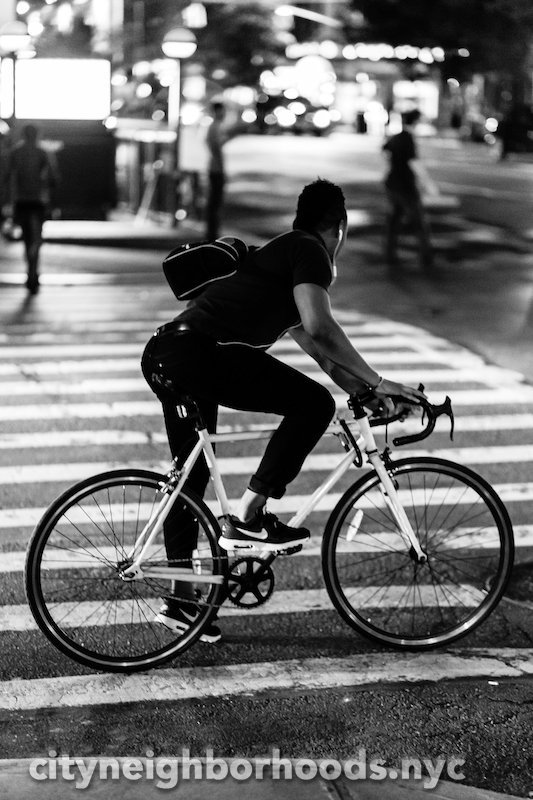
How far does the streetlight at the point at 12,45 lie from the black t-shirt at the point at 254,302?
17.4 m

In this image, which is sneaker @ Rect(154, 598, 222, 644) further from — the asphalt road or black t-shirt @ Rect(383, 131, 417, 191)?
black t-shirt @ Rect(383, 131, 417, 191)

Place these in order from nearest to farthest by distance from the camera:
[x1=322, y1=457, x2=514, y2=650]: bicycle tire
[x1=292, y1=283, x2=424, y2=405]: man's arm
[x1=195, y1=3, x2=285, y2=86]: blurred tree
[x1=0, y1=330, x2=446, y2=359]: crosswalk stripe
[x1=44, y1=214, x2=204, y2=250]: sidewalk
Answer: [x1=292, y1=283, x2=424, y2=405]: man's arm < [x1=322, y1=457, x2=514, y2=650]: bicycle tire < [x1=0, y1=330, x2=446, y2=359]: crosswalk stripe < [x1=44, y1=214, x2=204, y2=250]: sidewalk < [x1=195, y1=3, x2=285, y2=86]: blurred tree

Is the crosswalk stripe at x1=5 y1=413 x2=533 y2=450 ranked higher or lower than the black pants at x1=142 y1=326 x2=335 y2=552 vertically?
lower

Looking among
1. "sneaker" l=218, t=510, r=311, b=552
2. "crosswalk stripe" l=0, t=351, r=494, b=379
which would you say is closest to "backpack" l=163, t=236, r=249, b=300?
"sneaker" l=218, t=510, r=311, b=552

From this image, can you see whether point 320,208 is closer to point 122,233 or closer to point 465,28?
point 122,233

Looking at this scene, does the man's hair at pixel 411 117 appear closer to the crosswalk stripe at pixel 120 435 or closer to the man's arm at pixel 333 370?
the crosswalk stripe at pixel 120 435

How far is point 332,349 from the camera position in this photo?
4910mm

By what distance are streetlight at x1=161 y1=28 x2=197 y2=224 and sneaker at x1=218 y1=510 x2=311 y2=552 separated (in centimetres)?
1812

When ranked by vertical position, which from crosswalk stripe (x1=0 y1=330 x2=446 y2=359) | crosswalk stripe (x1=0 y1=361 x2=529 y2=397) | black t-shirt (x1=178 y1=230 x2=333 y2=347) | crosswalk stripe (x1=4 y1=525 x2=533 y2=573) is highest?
black t-shirt (x1=178 y1=230 x2=333 y2=347)

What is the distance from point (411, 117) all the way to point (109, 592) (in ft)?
43.5

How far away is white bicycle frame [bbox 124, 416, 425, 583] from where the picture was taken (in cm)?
498

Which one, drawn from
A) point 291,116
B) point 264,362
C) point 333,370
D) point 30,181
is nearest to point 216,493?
point 264,362

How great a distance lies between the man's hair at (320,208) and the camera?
16.5 feet

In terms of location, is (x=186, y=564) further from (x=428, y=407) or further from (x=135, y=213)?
(x=135, y=213)
